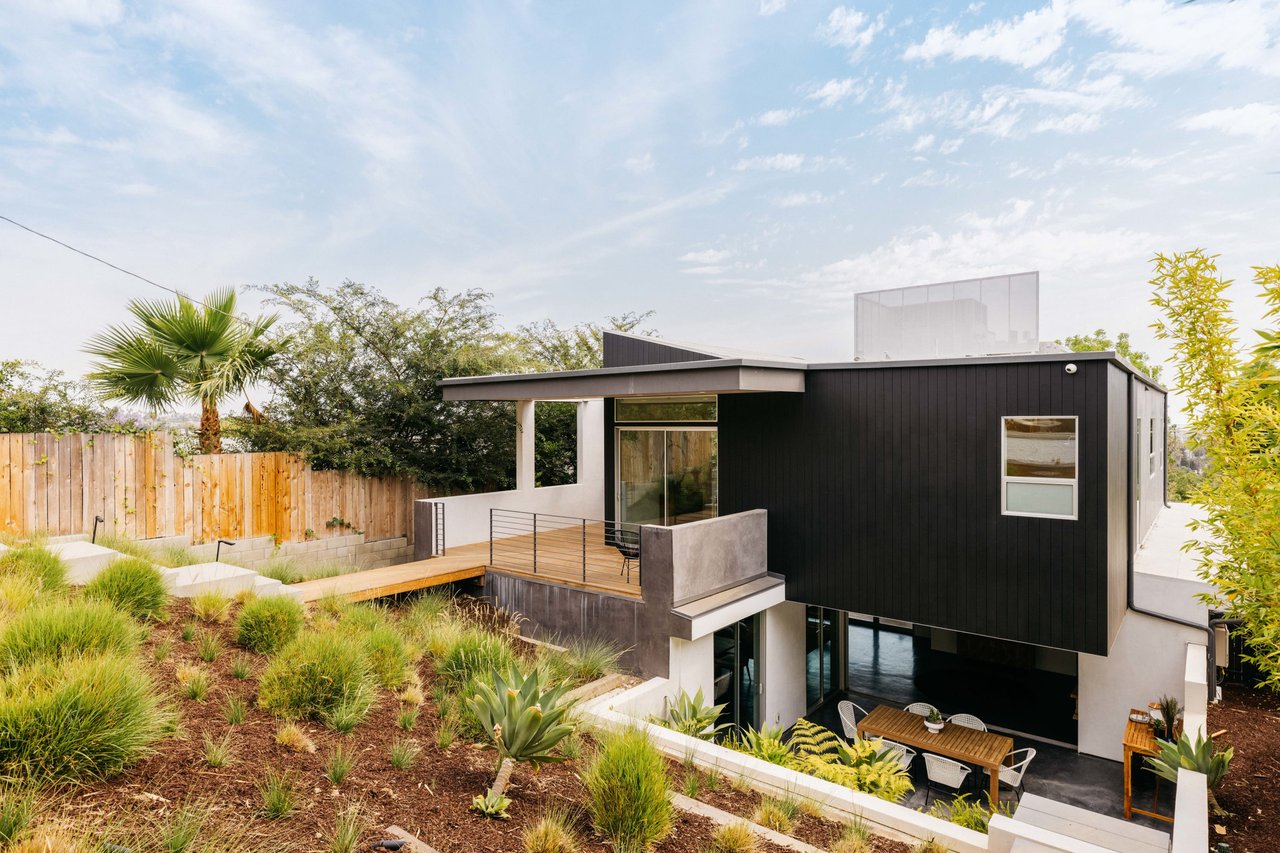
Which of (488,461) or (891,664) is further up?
(488,461)

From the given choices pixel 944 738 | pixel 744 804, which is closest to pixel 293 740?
pixel 744 804

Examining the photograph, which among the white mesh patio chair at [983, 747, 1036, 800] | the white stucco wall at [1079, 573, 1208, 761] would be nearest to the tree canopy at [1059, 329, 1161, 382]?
the white stucco wall at [1079, 573, 1208, 761]

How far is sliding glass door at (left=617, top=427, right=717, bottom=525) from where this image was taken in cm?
1030

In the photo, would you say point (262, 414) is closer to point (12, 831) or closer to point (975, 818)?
point (12, 831)

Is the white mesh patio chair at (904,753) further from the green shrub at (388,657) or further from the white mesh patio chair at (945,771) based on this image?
the green shrub at (388,657)

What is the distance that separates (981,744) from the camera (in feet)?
25.3

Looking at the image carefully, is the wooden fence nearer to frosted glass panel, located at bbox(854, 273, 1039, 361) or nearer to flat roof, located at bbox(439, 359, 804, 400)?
flat roof, located at bbox(439, 359, 804, 400)

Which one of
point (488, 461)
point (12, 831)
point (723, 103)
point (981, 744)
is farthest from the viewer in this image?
point (723, 103)

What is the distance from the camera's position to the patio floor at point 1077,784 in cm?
721

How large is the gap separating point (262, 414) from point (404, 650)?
301 inches

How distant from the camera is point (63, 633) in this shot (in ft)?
13.0

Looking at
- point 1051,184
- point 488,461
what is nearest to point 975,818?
point 488,461

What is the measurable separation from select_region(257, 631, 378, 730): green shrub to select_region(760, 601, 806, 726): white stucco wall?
574 cm

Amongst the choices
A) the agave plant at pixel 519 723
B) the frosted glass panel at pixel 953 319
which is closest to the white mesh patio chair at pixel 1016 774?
the frosted glass panel at pixel 953 319
